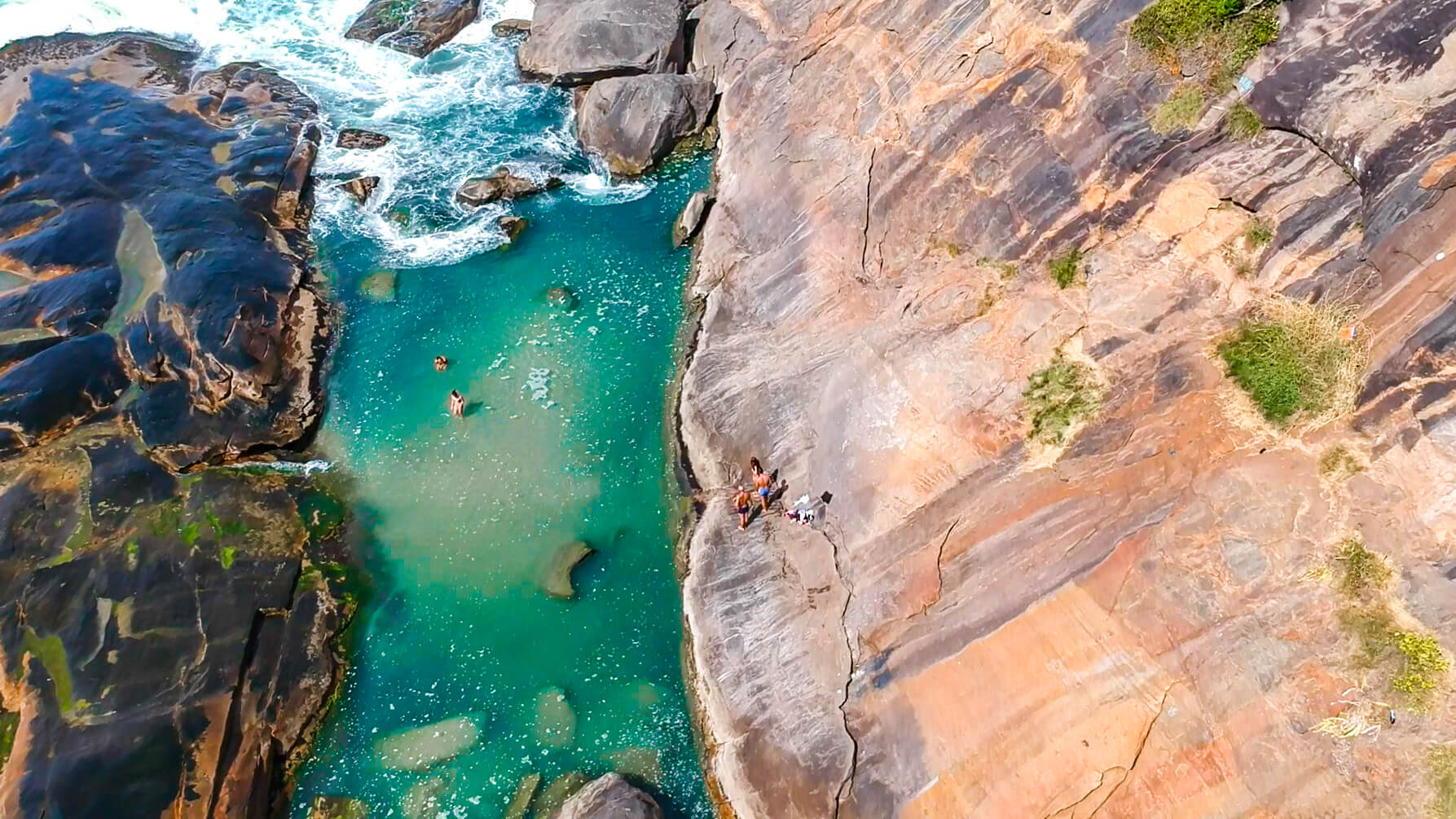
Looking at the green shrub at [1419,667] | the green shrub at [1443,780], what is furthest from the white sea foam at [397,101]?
the green shrub at [1443,780]

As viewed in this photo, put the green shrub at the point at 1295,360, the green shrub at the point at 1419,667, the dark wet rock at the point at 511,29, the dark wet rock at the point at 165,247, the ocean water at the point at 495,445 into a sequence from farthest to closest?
1. the dark wet rock at the point at 511,29
2. the dark wet rock at the point at 165,247
3. the ocean water at the point at 495,445
4. the green shrub at the point at 1295,360
5. the green shrub at the point at 1419,667

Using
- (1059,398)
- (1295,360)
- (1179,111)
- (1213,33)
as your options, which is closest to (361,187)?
(1059,398)

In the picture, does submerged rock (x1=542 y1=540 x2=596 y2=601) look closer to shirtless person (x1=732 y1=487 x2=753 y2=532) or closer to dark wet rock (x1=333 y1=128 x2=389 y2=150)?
shirtless person (x1=732 y1=487 x2=753 y2=532)

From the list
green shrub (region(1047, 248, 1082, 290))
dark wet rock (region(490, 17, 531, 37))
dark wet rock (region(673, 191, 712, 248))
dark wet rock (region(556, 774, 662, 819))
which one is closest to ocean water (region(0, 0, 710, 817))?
dark wet rock (region(673, 191, 712, 248))

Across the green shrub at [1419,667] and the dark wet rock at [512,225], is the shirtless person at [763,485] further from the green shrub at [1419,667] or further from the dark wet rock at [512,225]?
the dark wet rock at [512,225]

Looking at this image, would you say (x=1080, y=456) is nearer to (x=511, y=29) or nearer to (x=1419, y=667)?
(x=1419, y=667)

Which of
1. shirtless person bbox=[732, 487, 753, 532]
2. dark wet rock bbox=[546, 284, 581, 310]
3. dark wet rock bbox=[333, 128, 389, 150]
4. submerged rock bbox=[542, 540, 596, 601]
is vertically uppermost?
dark wet rock bbox=[333, 128, 389, 150]
